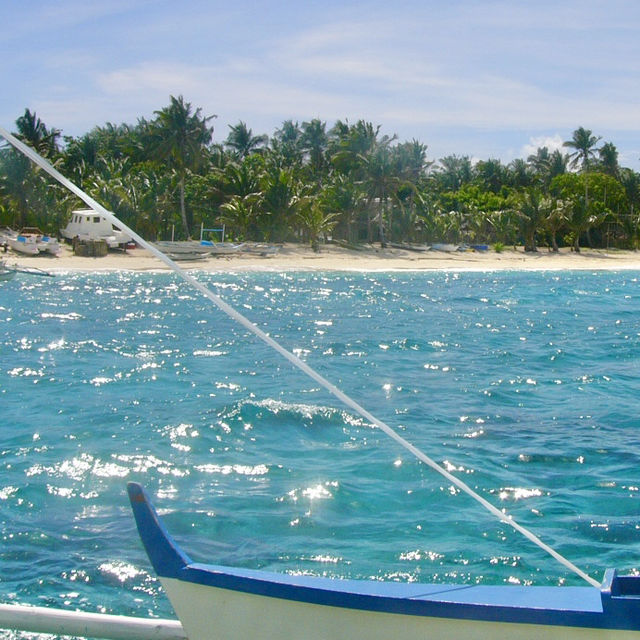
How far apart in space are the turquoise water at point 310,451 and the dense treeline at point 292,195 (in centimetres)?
3131

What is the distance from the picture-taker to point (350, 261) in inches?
2064

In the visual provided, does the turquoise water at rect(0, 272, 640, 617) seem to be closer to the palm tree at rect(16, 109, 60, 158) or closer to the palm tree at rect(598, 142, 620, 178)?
the palm tree at rect(16, 109, 60, 158)

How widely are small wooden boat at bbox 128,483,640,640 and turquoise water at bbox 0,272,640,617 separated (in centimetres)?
323

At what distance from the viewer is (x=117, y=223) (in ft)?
15.5

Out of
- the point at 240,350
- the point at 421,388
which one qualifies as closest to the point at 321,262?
the point at 240,350

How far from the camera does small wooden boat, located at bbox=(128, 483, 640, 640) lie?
370cm

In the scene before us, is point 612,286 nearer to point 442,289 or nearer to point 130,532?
point 442,289

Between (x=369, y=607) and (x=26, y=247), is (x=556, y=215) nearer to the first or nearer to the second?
(x=26, y=247)

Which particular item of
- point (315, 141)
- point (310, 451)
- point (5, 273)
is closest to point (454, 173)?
point (315, 141)

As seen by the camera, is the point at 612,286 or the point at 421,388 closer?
the point at 421,388

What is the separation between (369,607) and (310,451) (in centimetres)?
796

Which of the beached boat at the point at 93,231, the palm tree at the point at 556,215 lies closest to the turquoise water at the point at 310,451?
the beached boat at the point at 93,231

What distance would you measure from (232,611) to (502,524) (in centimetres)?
565

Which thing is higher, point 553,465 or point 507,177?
point 507,177
